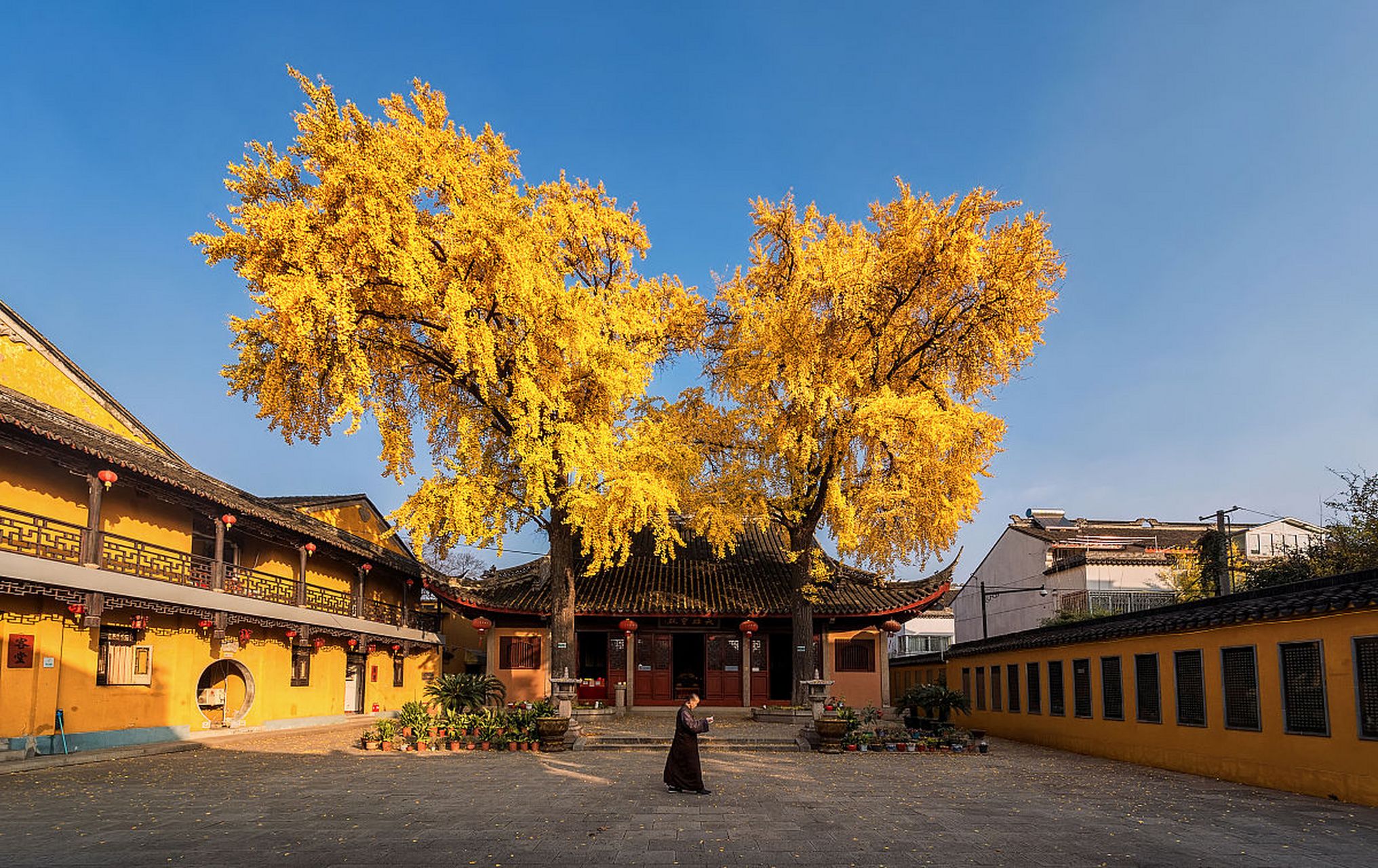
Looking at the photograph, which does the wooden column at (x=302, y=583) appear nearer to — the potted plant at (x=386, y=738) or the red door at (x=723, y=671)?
the potted plant at (x=386, y=738)

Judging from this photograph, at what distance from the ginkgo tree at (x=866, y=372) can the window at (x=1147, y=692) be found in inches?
202

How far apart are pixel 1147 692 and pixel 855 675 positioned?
11.4 meters

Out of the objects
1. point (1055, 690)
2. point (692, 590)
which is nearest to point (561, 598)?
point (692, 590)

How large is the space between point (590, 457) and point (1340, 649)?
11880mm

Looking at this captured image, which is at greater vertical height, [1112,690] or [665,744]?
[1112,690]

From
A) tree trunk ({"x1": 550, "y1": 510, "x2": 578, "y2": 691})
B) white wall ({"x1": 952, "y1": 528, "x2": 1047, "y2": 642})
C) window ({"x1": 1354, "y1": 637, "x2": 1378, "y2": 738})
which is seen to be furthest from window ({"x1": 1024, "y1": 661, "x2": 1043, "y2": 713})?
white wall ({"x1": 952, "y1": 528, "x2": 1047, "y2": 642})

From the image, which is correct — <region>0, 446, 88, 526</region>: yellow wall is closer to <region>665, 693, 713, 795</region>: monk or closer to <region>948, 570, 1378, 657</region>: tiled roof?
<region>665, 693, 713, 795</region>: monk

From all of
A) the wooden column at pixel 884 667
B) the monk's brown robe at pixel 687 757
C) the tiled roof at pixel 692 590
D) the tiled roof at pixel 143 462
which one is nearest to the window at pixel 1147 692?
the monk's brown robe at pixel 687 757

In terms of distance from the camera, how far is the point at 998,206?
705 inches

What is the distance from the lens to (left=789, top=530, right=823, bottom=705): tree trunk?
2016cm

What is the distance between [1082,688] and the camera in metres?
16.8

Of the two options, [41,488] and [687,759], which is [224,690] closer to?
[41,488]

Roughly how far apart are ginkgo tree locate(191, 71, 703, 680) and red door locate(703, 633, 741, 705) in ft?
24.4

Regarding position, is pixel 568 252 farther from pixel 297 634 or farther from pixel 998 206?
pixel 297 634
